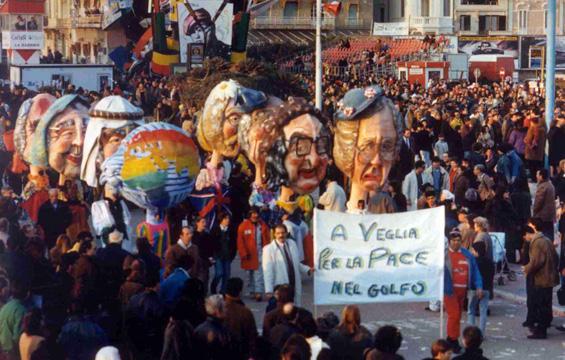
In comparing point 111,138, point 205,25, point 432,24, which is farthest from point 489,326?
point 432,24

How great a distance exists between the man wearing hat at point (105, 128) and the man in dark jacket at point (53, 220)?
7.86 feet

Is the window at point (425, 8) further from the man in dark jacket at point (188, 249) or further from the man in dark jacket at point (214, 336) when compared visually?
the man in dark jacket at point (214, 336)

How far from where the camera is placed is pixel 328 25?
84.6 metres

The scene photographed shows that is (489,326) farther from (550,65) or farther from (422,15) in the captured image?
(422,15)

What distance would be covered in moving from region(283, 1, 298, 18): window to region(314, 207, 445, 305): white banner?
2820 inches

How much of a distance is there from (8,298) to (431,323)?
212 inches

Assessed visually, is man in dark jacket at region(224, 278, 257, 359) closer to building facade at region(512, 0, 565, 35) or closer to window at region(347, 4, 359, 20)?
window at region(347, 4, 359, 20)

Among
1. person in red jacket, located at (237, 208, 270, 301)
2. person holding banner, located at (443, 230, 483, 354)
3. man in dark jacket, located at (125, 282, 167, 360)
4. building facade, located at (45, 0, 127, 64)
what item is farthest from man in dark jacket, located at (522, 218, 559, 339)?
building facade, located at (45, 0, 127, 64)

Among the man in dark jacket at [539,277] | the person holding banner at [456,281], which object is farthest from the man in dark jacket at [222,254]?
the man in dark jacket at [539,277]

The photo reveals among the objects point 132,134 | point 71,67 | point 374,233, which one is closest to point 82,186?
point 132,134

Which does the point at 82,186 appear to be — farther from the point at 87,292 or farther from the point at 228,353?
the point at 228,353

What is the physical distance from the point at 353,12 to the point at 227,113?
213 ft

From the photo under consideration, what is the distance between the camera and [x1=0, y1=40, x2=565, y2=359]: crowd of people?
11.7 m

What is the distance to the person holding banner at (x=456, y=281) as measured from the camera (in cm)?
1498
